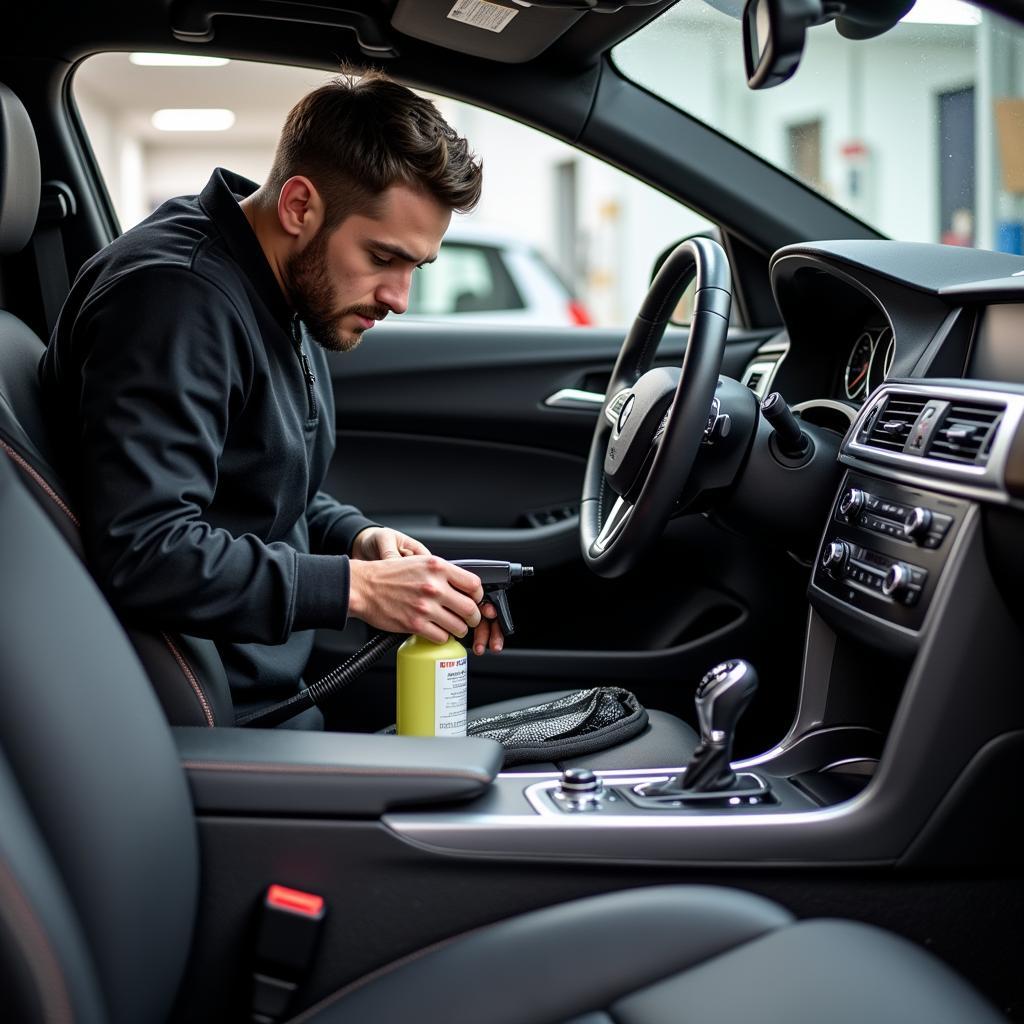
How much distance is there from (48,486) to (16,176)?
49cm

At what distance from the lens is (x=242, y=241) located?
137 cm

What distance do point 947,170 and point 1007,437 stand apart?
1.31 m

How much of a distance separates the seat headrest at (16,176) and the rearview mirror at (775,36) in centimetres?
80

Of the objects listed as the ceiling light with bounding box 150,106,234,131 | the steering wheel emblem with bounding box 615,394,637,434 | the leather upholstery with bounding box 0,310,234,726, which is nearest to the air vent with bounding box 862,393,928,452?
the steering wheel emblem with bounding box 615,394,637,434

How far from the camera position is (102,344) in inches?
48.0

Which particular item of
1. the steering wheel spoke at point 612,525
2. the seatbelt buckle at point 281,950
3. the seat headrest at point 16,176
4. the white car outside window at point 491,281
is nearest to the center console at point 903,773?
the seatbelt buckle at point 281,950

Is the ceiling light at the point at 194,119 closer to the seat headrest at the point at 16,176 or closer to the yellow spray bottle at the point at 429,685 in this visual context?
the seat headrest at the point at 16,176

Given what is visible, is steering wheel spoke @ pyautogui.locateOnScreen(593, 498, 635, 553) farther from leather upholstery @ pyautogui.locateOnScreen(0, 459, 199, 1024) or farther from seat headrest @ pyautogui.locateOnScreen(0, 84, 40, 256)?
seat headrest @ pyautogui.locateOnScreen(0, 84, 40, 256)

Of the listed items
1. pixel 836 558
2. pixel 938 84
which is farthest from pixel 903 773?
pixel 938 84

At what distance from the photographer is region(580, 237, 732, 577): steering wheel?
4.45 ft

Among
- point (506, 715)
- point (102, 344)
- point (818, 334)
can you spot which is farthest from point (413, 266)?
point (818, 334)

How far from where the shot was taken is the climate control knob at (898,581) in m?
1.28

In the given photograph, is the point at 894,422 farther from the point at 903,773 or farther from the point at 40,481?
the point at 40,481

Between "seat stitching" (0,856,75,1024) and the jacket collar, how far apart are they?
73cm
